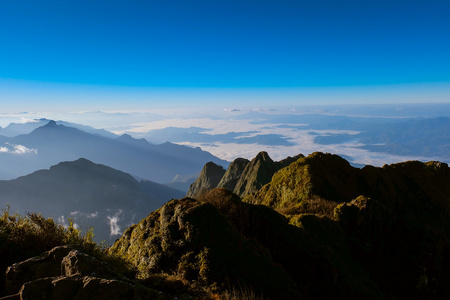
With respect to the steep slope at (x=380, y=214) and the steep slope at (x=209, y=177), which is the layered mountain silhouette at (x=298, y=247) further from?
the steep slope at (x=209, y=177)

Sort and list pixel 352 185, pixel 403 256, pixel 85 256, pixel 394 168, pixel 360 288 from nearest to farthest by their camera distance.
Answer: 1. pixel 85 256
2. pixel 360 288
3. pixel 403 256
4. pixel 352 185
5. pixel 394 168

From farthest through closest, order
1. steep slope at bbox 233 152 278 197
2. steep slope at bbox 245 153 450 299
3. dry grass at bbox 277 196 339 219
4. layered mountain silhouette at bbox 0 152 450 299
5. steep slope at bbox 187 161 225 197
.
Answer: steep slope at bbox 187 161 225 197 < steep slope at bbox 233 152 278 197 < dry grass at bbox 277 196 339 219 < steep slope at bbox 245 153 450 299 < layered mountain silhouette at bbox 0 152 450 299

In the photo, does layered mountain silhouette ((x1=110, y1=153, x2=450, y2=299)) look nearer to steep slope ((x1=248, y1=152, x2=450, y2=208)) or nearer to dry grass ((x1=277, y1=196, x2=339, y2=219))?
dry grass ((x1=277, y1=196, x2=339, y2=219))

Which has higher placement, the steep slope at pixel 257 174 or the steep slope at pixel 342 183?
the steep slope at pixel 342 183

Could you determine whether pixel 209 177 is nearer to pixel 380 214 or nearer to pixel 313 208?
pixel 313 208

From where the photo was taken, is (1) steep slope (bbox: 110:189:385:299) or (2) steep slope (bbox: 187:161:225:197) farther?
(2) steep slope (bbox: 187:161:225:197)

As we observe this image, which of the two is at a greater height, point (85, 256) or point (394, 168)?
point (85, 256)

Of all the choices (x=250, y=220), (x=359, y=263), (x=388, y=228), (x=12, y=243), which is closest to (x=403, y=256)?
(x=388, y=228)

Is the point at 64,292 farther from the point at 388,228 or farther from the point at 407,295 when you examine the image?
the point at 388,228

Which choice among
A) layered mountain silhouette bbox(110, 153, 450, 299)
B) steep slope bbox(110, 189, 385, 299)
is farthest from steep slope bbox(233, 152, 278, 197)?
steep slope bbox(110, 189, 385, 299)

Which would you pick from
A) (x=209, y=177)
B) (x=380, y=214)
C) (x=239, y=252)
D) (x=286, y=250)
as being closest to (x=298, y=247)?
(x=286, y=250)

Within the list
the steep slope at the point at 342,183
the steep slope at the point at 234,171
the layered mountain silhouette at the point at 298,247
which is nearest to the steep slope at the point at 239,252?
the layered mountain silhouette at the point at 298,247

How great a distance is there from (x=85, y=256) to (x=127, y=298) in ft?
6.50

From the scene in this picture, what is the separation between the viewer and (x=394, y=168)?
30.1m
